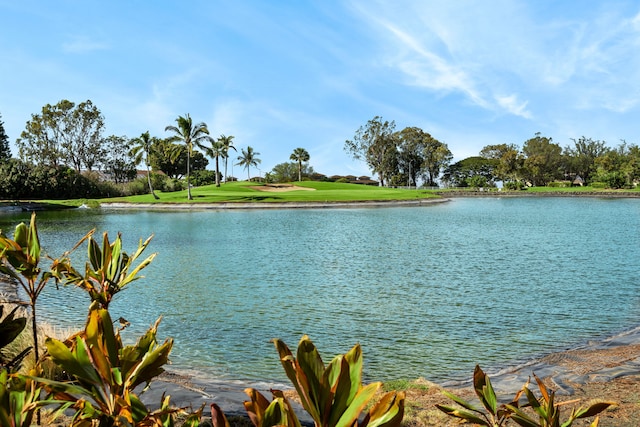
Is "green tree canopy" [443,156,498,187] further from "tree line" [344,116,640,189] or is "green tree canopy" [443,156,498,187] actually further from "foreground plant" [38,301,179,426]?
"foreground plant" [38,301,179,426]

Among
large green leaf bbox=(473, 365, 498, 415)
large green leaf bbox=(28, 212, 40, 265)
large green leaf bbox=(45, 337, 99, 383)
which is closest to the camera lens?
large green leaf bbox=(45, 337, 99, 383)

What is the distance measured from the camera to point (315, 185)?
274 ft

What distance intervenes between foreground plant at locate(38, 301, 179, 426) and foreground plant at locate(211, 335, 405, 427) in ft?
1.62

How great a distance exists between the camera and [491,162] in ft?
391

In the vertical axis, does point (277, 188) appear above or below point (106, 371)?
above

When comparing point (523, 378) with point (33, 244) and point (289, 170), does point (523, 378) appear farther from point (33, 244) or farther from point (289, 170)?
point (289, 170)

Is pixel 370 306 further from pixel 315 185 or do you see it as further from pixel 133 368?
pixel 315 185

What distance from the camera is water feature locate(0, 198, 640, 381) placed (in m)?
8.72

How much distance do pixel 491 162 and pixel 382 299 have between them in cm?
11419

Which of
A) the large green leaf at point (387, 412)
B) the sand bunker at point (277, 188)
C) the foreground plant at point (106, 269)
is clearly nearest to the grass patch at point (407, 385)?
the foreground plant at point (106, 269)

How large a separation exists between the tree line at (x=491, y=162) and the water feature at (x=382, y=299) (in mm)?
80167

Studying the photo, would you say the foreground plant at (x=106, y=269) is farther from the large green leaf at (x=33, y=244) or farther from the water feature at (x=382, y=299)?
the water feature at (x=382, y=299)

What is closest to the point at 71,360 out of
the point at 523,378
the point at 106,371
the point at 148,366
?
the point at 106,371

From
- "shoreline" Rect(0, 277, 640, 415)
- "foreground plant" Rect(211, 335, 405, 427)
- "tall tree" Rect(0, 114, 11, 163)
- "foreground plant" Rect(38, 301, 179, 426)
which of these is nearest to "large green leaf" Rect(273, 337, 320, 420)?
"foreground plant" Rect(211, 335, 405, 427)
